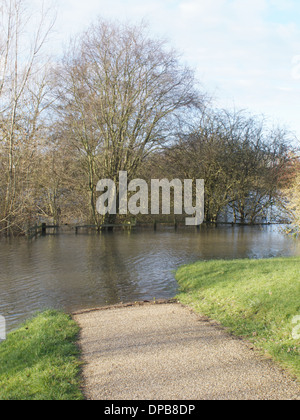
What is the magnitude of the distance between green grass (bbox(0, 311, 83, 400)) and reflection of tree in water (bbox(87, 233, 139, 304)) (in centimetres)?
263

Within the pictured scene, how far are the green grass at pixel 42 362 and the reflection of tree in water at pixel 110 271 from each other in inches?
104

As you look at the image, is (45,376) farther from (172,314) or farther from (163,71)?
(163,71)

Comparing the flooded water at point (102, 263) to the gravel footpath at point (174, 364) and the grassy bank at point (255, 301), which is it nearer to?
the grassy bank at point (255, 301)

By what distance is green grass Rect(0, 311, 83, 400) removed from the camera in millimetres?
3732

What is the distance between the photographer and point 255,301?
248 inches

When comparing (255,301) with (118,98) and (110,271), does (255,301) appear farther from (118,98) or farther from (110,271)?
(118,98)

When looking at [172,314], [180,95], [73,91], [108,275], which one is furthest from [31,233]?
[172,314]

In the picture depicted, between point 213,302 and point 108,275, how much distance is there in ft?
15.7

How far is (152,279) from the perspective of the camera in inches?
418

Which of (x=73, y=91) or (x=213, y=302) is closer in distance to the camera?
(x=213, y=302)

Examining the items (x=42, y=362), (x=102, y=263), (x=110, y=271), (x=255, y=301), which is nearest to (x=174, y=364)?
(x=42, y=362)

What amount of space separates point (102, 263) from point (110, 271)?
143 cm

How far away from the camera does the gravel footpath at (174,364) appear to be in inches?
143

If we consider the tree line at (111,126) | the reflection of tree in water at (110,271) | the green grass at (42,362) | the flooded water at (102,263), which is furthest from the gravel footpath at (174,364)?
the tree line at (111,126)
